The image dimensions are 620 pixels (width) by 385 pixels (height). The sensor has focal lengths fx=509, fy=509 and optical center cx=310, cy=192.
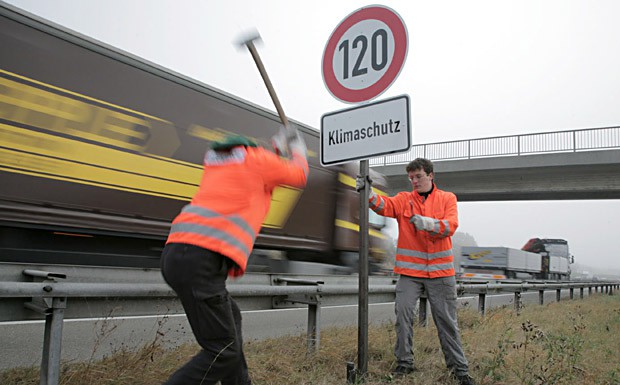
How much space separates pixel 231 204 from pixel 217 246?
21 centimetres

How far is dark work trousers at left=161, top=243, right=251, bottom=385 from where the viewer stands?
2320 millimetres

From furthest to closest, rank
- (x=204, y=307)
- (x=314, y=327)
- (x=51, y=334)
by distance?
(x=314, y=327) → (x=51, y=334) → (x=204, y=307)

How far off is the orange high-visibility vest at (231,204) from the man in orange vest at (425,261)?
1.57 m

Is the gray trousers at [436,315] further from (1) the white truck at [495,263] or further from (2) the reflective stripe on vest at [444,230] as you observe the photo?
(1) the white truck at [495,263]

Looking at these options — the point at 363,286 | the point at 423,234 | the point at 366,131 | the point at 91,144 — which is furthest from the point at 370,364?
the point at 91,144

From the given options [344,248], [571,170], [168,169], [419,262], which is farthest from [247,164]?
[571,170]

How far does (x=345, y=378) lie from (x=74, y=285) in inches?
83.6

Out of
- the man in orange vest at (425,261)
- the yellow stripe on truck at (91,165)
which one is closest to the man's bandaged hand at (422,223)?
the man in orange vest at (425,261)

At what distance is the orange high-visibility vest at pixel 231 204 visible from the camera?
2.36 meters

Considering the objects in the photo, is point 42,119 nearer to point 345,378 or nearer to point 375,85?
point 375,85

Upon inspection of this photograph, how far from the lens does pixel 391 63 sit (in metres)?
3.75

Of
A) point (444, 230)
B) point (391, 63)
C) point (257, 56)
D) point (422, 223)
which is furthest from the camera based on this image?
point (444, 230)

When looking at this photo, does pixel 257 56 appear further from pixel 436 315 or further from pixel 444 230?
pixel 436 315

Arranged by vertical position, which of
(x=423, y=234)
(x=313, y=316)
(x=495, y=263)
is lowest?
(x=495, y=263)
